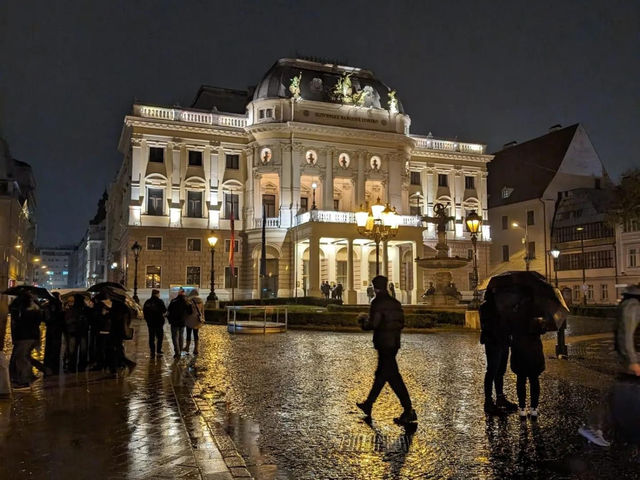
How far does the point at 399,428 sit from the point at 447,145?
5784 centimetres

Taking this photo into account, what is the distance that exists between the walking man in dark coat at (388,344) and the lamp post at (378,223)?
12.8m

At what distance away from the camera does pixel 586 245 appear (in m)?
57.2

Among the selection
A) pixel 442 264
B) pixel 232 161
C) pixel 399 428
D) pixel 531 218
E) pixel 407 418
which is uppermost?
pixel 232 161

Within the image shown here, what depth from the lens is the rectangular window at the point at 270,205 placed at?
55009 mm

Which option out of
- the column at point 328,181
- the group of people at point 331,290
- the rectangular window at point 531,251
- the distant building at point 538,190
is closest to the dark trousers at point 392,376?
the group of people at point 331,290

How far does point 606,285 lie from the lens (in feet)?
182

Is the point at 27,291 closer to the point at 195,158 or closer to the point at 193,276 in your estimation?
the point at 193,276

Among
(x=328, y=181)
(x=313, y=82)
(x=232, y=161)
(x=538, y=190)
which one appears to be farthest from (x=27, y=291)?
(x=538, y=190)

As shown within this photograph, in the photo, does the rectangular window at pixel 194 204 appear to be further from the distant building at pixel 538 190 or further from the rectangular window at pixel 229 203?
the distant building at pixel 538 190

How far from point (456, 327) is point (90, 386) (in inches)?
664

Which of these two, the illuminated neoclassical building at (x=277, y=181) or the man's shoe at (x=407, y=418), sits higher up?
the illuminated neoclassical building at (x=277, y=181)

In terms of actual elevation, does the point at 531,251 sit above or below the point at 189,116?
below

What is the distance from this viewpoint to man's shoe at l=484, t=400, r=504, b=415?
8.72m

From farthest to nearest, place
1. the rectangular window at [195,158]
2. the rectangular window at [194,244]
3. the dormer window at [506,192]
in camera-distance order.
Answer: the dormer window at [506,192] < the rectangular window at [195,158] < the rectangular window at [194,244]
